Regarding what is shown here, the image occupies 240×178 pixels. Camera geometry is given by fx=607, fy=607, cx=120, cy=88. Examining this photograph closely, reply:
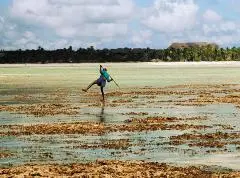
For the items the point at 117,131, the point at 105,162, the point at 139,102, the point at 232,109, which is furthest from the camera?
the point at 139,102

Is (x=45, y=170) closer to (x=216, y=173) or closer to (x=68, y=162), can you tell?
(x=68, y=162)

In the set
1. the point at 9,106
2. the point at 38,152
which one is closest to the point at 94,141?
the point at 38,152

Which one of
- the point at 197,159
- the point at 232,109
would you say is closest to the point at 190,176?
the point at 197,159

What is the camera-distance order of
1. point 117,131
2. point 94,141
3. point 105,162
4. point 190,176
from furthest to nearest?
point 117,131
point 94,141
point 105,162
point 190,176

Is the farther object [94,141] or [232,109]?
[232,109]

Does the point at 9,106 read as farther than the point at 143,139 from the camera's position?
Yes

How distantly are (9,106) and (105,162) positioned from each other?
2053cm

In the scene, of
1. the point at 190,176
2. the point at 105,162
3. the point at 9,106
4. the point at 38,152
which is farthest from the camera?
the point at 9,106

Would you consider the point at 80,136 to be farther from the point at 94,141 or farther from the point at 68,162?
the point at 68,162

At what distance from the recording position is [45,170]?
51.6 feet

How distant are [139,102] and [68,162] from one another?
72.8ft

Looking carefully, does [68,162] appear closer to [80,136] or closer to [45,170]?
[45,170]

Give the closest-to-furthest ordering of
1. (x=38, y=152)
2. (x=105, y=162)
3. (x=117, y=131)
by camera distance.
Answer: (x=105, y=162) → (x=38, y=152) → (x=117, y=131)

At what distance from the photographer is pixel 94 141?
21.4 m
